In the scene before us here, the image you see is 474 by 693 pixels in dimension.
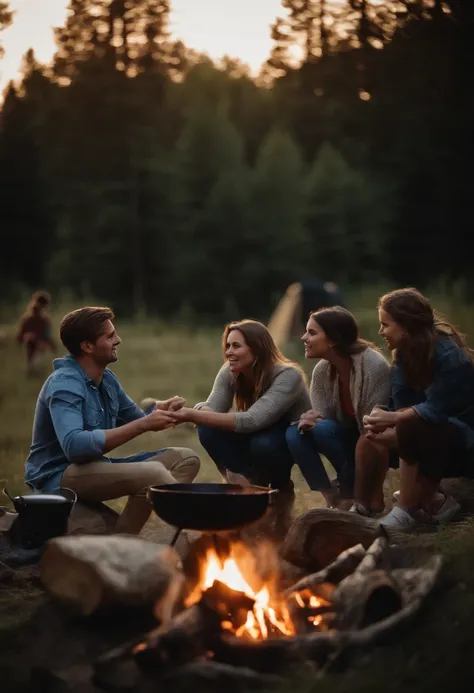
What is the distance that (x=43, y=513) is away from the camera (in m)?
4.72

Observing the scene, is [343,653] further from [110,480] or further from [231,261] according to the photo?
[231,261]

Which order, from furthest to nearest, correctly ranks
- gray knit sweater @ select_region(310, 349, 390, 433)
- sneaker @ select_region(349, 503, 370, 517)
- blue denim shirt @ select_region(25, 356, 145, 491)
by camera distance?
1. gray knit sweater @ select_region(310, 349, 390, 433)
2. sneaker @ select_region(349, 503, 370, 517)
3. blue denim shirt @ select_region(25, 356, 145, 491)

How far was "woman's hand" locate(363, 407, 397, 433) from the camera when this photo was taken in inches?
193

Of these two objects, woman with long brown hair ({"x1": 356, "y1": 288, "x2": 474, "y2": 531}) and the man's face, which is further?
the man's face

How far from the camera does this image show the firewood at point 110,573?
396 cm

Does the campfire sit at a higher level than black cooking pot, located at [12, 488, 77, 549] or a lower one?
lower

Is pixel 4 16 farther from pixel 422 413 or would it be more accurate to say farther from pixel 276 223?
pixel 276 223

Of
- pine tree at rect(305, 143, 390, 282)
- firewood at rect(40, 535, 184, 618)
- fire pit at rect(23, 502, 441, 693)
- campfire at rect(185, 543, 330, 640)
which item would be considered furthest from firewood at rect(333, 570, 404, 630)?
pine tree at rect(305, 143, 390, 282)

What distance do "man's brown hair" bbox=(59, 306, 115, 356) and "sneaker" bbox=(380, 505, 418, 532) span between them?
181cm

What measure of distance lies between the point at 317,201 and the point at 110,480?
27608 mm

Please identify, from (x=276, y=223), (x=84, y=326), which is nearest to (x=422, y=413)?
(x=84, y=326)

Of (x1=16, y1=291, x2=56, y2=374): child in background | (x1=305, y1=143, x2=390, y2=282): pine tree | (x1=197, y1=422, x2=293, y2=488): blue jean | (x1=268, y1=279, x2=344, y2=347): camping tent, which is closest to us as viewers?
(x1=197, y1=422, x2=293, y2=488): blue jean

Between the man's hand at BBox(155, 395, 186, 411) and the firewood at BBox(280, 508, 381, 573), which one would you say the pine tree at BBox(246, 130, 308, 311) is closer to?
the man's hand at BBox(155, 395, 186, 411)

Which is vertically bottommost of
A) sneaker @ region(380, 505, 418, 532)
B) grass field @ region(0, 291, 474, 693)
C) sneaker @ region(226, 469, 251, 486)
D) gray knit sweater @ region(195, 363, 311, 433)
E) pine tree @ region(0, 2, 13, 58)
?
grass field @ region(0, 291, 474, 693)
